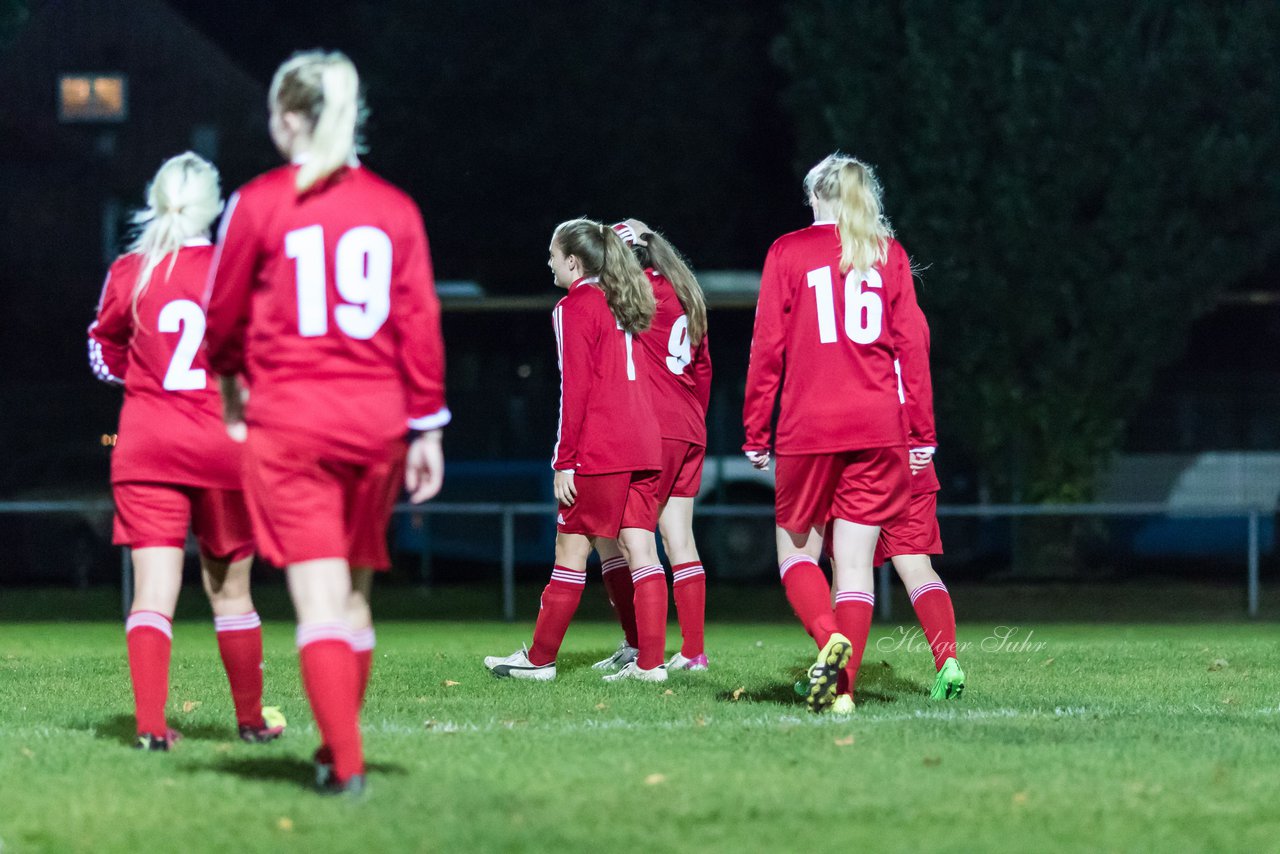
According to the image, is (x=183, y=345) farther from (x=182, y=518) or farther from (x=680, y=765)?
(x=680, y=765)

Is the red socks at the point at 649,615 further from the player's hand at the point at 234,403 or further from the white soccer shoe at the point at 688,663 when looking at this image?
the player's hand at the point at 234,403

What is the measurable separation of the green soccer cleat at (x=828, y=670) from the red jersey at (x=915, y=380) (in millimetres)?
827

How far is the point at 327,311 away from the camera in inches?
169

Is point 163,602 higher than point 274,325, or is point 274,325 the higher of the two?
point 274,325

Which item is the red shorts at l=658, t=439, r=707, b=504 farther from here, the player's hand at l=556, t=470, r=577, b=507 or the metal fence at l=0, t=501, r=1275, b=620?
the metal fence at l=0, t=501, r=1275, b=620

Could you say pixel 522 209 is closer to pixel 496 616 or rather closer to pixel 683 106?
pixel 683 106

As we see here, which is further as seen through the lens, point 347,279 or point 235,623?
point 235,623

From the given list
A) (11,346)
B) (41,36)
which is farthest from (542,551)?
(41,36)

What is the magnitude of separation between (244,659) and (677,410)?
296 centimetres

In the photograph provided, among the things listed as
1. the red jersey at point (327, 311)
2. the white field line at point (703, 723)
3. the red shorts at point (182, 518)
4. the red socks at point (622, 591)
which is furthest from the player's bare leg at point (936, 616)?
the red jersey at point (327, 311)

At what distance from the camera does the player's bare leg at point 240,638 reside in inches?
213

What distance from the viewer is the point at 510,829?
13.1ft

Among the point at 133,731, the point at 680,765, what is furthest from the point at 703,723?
the point at 133,731

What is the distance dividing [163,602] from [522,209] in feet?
49.6
